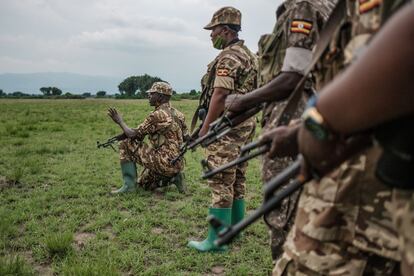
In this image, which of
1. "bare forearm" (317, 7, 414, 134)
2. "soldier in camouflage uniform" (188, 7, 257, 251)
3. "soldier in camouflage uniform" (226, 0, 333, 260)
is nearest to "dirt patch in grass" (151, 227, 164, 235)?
"soldier in camouflage uniform" (188, 7, 257, 251)

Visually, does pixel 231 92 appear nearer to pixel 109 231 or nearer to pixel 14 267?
pixel 109 231

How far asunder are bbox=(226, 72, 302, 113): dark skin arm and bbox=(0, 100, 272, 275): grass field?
1.83m

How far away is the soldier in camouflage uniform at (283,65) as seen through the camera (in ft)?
7.77

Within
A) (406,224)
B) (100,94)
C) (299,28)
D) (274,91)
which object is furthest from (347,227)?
(100,94)

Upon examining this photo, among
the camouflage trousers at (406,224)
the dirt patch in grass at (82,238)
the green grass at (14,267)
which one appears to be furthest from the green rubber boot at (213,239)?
the camouflage trousers at (406,224)

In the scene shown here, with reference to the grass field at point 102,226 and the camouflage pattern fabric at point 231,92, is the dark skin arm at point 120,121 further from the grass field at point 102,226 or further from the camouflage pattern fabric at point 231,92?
the camouflage pattern fabric at point 231,92

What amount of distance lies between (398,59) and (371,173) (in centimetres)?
69

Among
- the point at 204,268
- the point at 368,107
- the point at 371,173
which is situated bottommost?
the point at 204,268

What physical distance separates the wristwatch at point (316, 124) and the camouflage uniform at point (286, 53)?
1.26 metres

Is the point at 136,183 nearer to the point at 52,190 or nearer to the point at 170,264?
the point at 52,190

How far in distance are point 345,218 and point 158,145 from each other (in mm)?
5211

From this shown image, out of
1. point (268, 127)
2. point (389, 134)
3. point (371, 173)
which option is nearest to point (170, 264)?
point (268, 127)

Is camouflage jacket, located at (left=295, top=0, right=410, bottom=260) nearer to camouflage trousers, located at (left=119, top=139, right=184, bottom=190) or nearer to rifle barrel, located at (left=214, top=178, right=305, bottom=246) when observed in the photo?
rifle barrel, located at (left=214, top=178, right=305, bottom=246)

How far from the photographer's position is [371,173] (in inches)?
62.0
